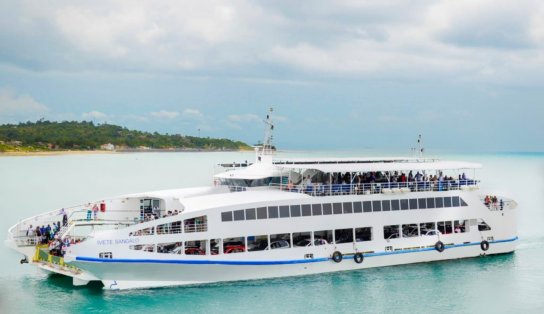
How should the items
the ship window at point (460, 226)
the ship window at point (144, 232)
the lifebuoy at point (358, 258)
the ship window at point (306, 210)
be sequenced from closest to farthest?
1. the ship window at point (144, 232)
2. the ship window at point (306, 210)
3. the lifebuoy at point (358, 258)
4. the ship window at point (460, 226)

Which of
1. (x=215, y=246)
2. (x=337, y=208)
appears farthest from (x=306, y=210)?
(x=215, y=246)

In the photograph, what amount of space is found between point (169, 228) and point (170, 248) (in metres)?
1.05

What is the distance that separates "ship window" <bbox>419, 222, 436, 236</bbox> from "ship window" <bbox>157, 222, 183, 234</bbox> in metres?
13.4

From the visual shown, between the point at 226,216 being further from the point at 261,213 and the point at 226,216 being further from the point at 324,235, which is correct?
the point at 324,235

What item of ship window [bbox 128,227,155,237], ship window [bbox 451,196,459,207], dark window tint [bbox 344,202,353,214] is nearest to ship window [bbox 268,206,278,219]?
dark window tint [bbox 344,202,353,214]

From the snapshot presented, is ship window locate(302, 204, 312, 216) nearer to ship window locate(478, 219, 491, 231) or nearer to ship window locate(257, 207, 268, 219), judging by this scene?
ship window locate(257, 207, 268, 219)

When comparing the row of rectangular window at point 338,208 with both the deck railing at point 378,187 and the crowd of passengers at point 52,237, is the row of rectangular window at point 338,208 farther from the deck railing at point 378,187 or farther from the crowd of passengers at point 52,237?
the crowd of passengers at point 52,237

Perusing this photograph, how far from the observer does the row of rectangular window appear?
93.9ft

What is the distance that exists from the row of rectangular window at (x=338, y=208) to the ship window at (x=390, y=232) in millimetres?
1153

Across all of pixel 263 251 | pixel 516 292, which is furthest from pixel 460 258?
pixel 263 251

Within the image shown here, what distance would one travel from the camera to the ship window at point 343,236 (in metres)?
31.1

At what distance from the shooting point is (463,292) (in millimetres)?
29094

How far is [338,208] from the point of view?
101ft

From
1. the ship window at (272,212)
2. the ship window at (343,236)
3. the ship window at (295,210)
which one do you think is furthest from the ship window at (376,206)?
the ship window at (272,212)
